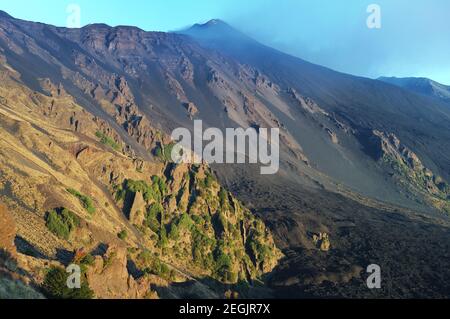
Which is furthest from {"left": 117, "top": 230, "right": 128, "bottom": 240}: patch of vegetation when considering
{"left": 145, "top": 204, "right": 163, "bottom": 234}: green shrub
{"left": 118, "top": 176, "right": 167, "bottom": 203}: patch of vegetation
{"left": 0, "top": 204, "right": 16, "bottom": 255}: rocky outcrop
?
{"left": 0, "top": 204, "right": 16, "bottom": 255}: rocky outcrop

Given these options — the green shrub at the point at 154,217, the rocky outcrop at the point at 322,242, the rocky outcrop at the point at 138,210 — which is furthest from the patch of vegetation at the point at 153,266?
the rocky outcrop at the point at 322,242

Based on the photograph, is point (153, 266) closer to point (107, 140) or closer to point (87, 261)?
point (87, 261)

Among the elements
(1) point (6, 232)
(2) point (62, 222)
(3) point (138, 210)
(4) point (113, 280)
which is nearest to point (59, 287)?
(1) point (6, 232)

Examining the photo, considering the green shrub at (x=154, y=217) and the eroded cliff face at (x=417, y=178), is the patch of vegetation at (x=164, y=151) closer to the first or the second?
the green shrub at (x=154, y=217)
